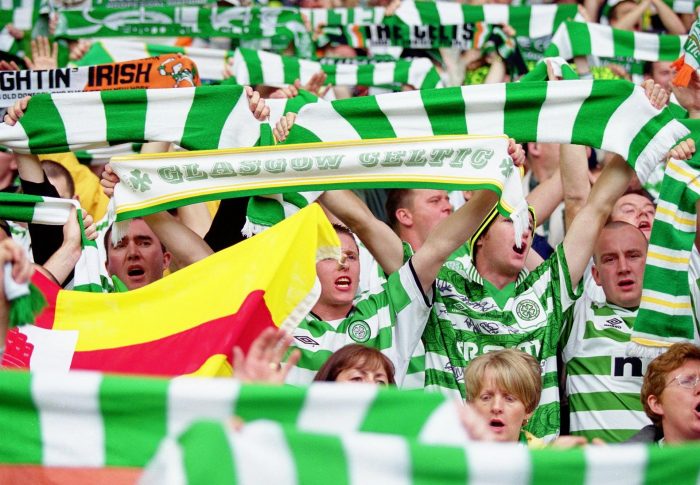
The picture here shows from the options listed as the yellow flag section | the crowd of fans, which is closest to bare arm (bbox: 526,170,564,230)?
the crowd of fans

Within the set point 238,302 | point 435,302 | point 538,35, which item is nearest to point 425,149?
point 435,302

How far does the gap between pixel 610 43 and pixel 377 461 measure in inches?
200

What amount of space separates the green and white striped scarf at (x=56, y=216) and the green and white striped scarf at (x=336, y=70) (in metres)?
2.42

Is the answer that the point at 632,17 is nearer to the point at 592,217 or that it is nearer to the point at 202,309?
the point at 592,217

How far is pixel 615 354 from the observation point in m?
5.02

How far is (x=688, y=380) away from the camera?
4.45 metres

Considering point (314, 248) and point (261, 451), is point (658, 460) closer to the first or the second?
point (261, 451)

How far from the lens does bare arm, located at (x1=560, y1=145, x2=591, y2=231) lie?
5.57m

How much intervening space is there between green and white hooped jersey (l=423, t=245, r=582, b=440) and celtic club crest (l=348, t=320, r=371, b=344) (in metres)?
0.26

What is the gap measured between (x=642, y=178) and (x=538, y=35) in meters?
3.42

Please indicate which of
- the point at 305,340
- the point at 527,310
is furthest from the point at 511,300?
the point at 305,340

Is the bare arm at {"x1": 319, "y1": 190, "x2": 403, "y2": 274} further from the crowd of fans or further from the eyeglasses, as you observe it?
the eyeglasses

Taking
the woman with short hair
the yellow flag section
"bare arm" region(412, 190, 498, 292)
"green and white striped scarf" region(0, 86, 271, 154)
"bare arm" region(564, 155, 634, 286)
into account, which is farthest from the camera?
"green and white striped scarf" region(0, 86, 271, 154)

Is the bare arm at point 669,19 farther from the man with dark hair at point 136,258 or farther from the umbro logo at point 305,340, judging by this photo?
the umbro logo at point 305,340
